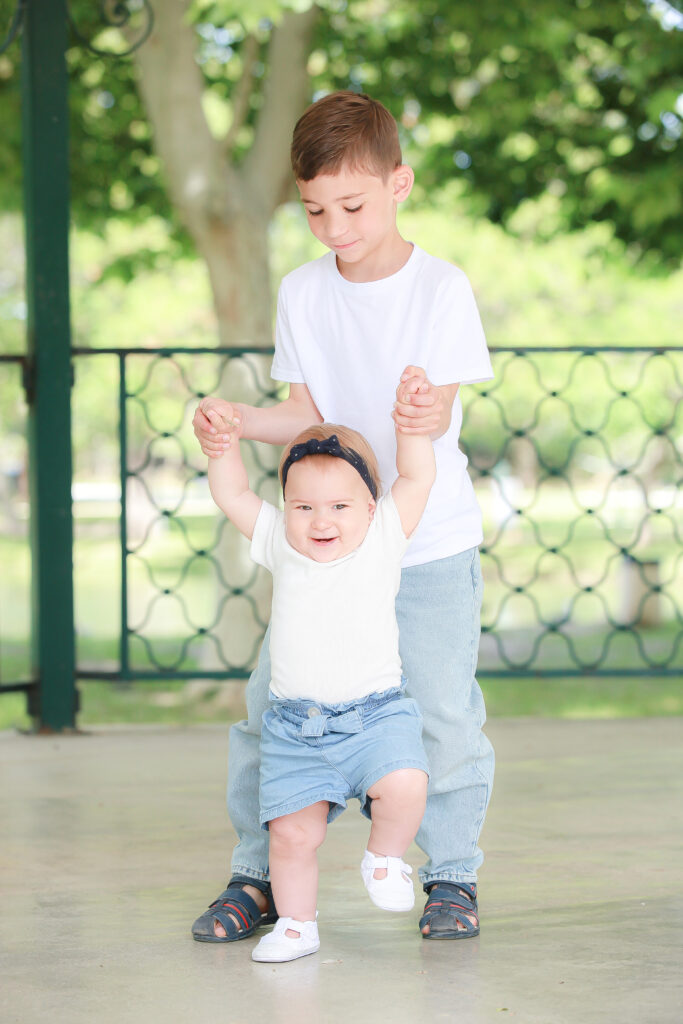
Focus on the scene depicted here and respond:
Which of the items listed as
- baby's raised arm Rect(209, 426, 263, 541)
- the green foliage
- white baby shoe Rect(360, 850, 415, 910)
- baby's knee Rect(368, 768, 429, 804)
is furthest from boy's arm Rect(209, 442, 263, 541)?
the green foliage

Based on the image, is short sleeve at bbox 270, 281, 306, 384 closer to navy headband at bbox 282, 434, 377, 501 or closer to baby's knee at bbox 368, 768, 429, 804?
navy headband at bbox 282, 434, 377, 501

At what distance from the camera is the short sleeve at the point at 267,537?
7.69 ft

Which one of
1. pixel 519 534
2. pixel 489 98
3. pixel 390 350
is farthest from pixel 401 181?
pixel 519 534

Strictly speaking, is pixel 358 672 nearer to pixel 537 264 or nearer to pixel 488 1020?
pixel 488 1020

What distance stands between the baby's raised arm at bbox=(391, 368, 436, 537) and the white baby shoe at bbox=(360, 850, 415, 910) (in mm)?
586

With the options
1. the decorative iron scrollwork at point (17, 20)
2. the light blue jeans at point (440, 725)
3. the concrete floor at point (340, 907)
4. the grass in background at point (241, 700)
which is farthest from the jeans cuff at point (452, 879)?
the grass in background at point (241, 700)

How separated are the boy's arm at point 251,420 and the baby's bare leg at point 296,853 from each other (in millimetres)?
676

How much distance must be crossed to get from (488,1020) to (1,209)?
806 centimetres

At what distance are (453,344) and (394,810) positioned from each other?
0.86 metres

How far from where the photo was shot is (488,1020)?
2062 millimetres

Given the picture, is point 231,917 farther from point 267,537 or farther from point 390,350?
point 390,350

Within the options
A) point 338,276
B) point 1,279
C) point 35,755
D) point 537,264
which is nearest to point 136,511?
point 1,279

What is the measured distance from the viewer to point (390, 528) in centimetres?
231

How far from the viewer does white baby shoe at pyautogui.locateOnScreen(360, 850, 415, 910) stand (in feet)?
7.19
